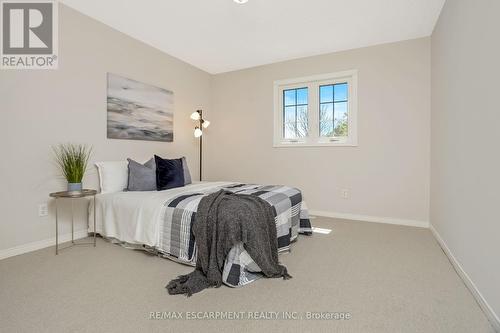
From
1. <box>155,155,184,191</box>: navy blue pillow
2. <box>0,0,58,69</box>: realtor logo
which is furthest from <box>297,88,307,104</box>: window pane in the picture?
<box>0,0,58,69</box>: realtor logo

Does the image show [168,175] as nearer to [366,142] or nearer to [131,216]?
[131,216]

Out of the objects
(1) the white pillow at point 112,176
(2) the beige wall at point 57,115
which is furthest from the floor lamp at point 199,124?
(1) the white pillow at point 112,176

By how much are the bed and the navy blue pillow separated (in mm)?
426

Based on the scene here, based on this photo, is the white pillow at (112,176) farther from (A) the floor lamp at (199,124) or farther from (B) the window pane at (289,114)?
(B) the window pane at (289,114)

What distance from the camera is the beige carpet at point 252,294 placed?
148 centimetres

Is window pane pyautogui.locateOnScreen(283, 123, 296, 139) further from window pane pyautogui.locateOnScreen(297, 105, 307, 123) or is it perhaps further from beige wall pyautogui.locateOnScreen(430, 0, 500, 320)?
beige wall pyautogui.locateOnScreen(430, 0, 500, 320)

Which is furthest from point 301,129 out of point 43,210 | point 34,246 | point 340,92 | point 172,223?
point 34,246

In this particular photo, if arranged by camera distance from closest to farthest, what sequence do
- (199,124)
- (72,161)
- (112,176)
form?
(72,161) < (112,176) < (199,124)

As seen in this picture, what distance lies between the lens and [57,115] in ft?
9.19

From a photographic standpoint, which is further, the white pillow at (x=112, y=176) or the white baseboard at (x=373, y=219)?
the white baseboard at (x=373, y=219)

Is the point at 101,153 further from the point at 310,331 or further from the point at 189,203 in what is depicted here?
the point at 310,331

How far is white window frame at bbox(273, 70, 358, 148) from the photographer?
3924 mm

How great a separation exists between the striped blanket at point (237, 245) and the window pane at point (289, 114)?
2002 mm

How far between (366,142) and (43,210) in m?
4.04
